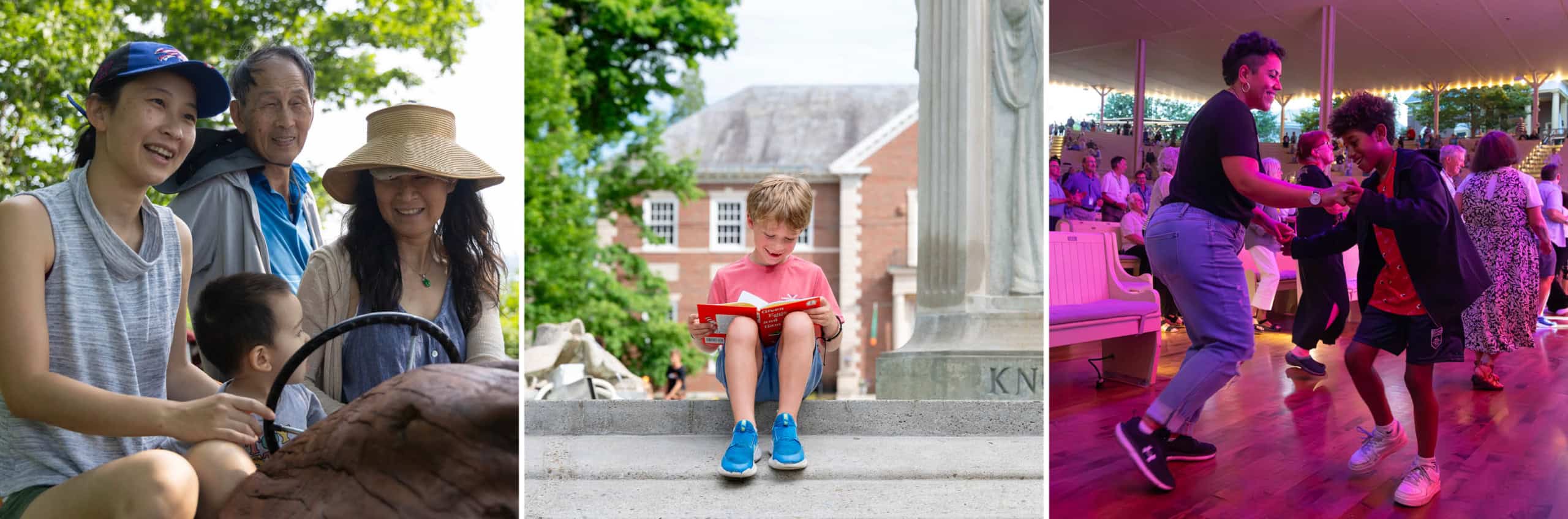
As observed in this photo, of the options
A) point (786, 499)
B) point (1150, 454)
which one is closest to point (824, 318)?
point (786, 499)

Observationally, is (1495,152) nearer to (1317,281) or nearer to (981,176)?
(1317,281)

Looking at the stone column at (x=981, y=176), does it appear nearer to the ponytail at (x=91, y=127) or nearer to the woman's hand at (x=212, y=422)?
the woman's hand at (x=212, y=422)

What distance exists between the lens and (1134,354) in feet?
11.1

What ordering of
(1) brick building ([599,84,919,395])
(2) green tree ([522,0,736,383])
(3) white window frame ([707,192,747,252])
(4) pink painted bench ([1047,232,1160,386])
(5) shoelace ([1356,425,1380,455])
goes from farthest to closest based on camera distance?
(3) white window frame ([707,192,747,252]) < (1) brick building ([599,84,919,395]) < (2) green tree ([522,0,736,383]) < (4) pink painted bench ([1047,232,1160,386]) < (5) shoelace ([1356,425,1380,455])

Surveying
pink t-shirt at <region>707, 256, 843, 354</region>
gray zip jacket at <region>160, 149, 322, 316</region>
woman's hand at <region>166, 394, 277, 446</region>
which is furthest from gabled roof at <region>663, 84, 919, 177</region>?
woman's hand at <region>166, 394, 277, 446</region>

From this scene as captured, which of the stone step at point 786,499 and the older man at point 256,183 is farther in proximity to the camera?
the stone step at point 786,499

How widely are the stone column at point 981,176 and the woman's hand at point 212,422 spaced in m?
1.75

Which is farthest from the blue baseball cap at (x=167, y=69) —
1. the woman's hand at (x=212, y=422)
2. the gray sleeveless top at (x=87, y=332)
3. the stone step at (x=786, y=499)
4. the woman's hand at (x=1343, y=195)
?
the woman's hand at (x=1343, y=195)

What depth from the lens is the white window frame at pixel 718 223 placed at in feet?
72.6

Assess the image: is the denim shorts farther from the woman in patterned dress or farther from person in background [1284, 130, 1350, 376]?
the woman in patterned dress

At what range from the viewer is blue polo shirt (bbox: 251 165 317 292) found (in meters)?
1.80

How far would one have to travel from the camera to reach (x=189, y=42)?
6.05ft

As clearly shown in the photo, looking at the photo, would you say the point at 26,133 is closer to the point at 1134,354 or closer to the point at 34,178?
the point at 34,178

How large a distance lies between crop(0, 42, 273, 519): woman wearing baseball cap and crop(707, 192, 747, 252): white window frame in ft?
65.7
